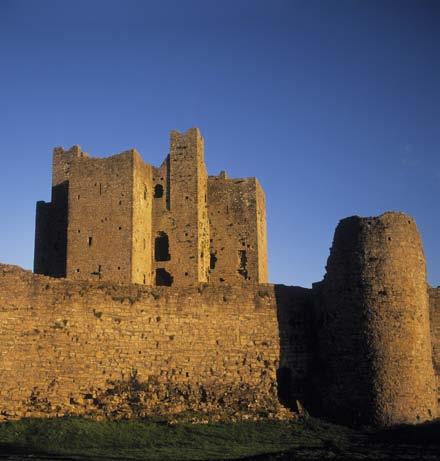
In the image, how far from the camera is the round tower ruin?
2045cm

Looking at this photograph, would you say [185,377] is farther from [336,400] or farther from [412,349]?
[412,349]

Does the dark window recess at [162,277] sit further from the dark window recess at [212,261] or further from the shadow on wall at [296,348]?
the shadow on wall at [296,348]

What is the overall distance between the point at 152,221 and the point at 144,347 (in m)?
17.2

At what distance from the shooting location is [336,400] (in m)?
21.0

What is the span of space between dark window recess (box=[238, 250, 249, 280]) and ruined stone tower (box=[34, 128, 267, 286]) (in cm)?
5

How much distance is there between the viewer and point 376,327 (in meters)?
21.0

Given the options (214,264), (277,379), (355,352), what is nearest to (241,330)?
(277,379)

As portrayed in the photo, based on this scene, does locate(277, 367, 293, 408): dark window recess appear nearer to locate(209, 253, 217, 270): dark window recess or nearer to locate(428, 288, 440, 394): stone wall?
locate(428, 288, 440, 394): stone wall

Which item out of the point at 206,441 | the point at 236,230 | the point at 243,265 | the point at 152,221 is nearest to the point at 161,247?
the point at 152,221

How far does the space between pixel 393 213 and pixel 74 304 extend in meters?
9.07

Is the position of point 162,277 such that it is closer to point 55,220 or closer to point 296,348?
point 55,220

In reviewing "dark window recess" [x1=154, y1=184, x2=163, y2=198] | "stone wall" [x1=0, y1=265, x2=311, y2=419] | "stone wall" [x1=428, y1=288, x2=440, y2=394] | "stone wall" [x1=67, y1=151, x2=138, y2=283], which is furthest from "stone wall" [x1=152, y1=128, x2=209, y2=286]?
"stone wall" [x1=428, y1=288, x2=440, y2=394]

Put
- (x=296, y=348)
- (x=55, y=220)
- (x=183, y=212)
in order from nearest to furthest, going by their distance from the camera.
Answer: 1. (x=296, y=348)
2. (x=183, y=212)
3. (x=55, y=220)

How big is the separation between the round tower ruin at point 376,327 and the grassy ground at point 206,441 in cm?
95
